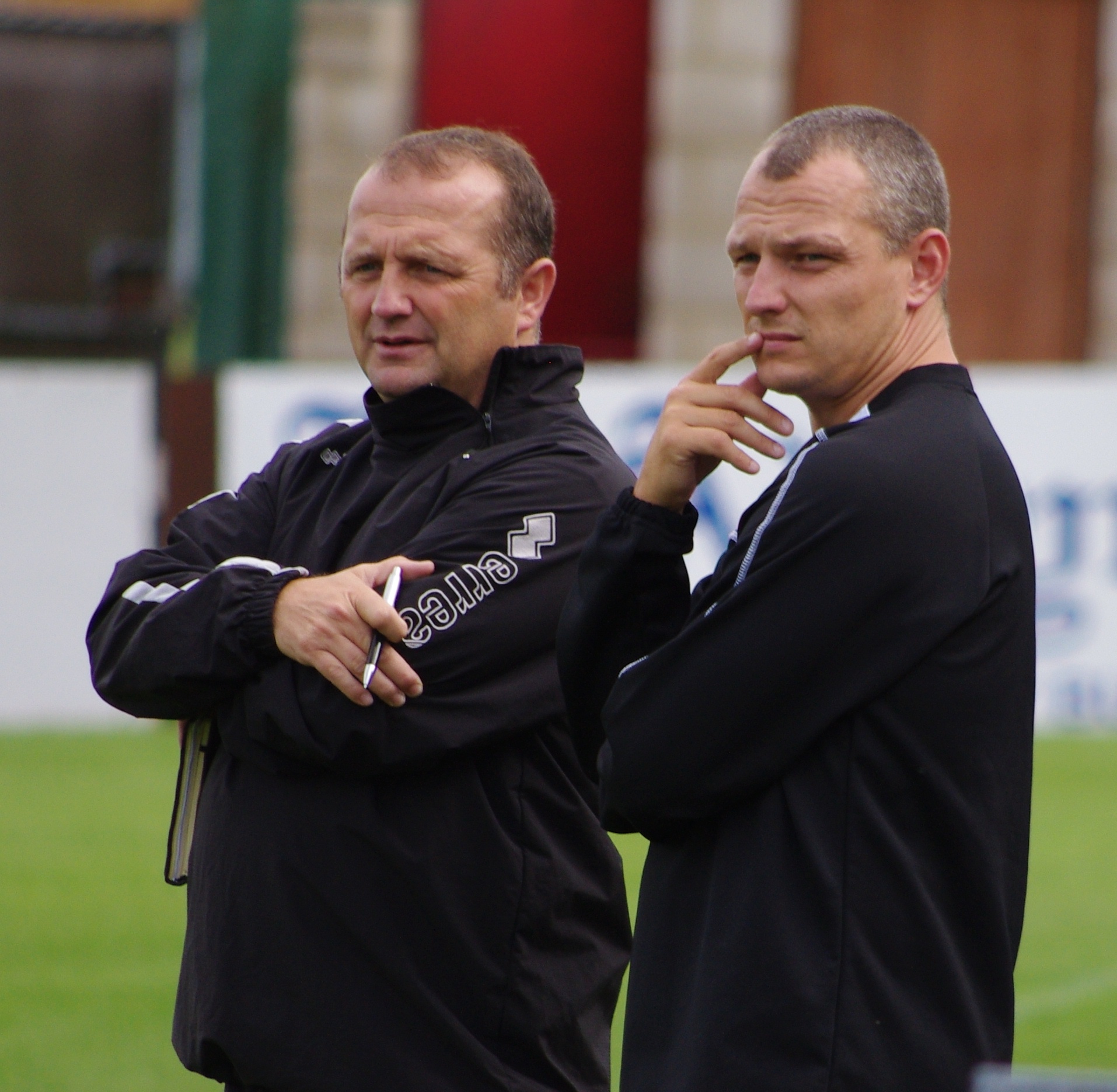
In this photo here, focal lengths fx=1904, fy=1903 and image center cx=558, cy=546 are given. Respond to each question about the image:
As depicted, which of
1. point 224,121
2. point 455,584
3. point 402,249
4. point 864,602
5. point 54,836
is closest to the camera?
point 864,602

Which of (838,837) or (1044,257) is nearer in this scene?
(838,837)

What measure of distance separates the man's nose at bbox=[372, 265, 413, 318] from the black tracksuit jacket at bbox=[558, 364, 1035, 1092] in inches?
30.2

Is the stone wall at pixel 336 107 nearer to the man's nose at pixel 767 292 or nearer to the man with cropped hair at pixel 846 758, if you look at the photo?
the man's nose at pixel 767 292

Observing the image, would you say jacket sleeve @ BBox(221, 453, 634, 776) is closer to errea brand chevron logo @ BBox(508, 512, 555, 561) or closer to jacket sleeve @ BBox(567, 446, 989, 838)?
errea brand chevron logo @ BBox(508, 512, 555, 561)

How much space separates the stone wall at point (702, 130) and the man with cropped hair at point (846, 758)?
12.8 meters

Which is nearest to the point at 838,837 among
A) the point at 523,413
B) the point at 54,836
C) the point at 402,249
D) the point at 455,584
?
the point at 455,584

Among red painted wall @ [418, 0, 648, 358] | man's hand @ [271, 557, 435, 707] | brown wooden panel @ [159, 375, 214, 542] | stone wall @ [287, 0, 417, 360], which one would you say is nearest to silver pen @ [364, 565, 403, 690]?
man's hand @ [271, 557, 435, 707]

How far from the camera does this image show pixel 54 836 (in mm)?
7305

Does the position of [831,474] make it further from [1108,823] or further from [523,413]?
[1108,823]

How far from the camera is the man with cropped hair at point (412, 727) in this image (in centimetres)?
237

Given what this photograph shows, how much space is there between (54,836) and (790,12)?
33.0 ft

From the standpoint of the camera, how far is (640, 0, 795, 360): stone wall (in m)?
14.8

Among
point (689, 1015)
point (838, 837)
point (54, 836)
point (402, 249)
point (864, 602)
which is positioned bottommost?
point (54, 836)

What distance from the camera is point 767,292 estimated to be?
84.4 inches
